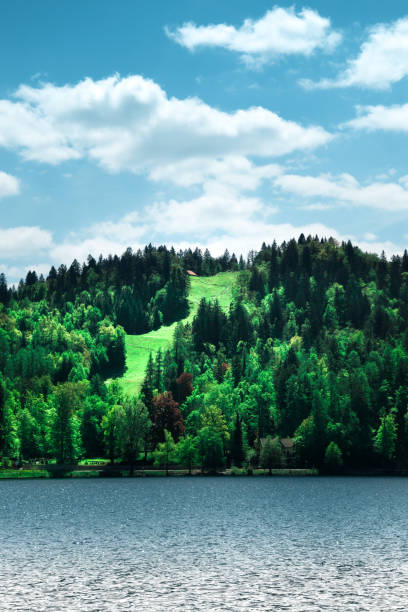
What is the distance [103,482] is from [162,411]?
139ft

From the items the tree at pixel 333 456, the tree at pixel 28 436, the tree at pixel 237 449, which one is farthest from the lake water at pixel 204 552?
the tree at pixel 28 436

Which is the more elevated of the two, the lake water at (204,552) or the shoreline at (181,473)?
the lake water at (204,552)

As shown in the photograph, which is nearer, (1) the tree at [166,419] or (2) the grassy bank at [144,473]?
(2) the grassy bank at [144,473]

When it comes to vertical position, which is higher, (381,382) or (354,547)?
(381,382)

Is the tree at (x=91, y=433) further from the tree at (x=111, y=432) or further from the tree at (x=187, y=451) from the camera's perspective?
the tree at (x=187, y=451)

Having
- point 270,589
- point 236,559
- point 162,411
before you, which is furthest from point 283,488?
point 270,589

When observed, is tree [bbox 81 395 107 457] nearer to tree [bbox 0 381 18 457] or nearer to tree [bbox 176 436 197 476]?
tree [bbox 0 381 18 457]

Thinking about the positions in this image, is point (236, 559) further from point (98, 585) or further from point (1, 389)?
point (1, 389)

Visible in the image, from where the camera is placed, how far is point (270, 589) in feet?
138

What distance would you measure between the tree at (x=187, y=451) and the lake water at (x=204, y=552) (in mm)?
49014

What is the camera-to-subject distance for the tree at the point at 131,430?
165 m

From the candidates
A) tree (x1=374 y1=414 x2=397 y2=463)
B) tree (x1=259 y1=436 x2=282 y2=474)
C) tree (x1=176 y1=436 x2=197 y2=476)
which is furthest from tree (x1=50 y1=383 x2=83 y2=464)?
tree (x1=374 y1=414 x2=397 y2=463)

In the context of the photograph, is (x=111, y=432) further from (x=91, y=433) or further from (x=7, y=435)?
(x=7, y=435)

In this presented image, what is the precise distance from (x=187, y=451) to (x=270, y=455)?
787 inches
